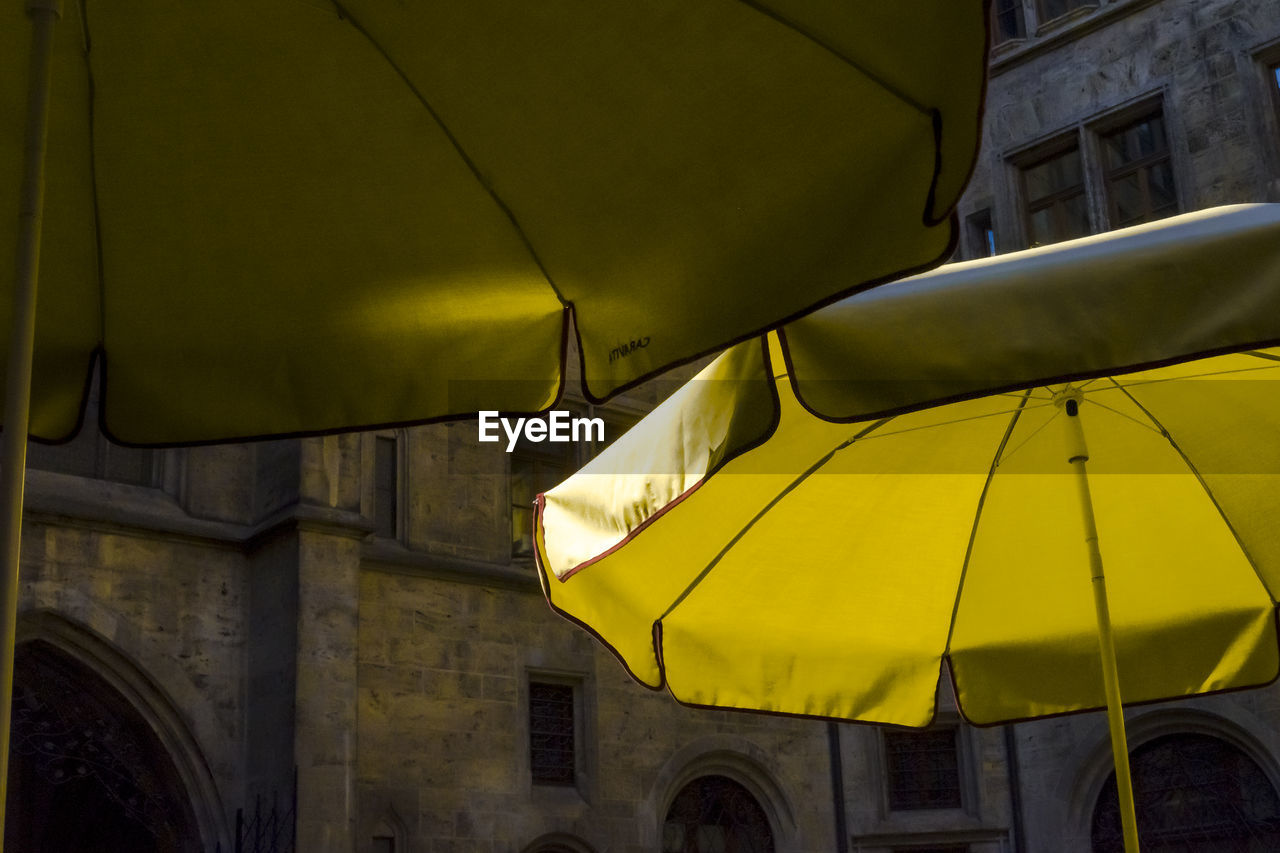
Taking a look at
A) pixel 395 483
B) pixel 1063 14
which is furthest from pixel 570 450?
pixel 1063 14

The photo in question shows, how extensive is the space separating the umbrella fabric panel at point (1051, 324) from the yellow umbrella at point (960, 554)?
0.78 meters

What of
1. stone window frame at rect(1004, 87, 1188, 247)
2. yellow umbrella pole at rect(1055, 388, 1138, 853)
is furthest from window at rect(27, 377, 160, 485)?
yellow umbrella pole at rect(1055, 388, 1138, 853)

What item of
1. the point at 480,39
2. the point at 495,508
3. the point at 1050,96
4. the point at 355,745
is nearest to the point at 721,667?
the point at 480,39

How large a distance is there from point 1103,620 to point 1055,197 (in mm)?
10600

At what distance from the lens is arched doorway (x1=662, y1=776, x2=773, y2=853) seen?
46.5 feet

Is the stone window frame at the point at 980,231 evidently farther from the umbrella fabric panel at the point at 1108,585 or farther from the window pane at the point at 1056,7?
the umbrella fabric panel at the point at 1108,585

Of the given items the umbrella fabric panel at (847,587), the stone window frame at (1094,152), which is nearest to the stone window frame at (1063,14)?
the stone window frame at (1094,152)

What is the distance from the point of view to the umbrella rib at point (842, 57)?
2441 mm

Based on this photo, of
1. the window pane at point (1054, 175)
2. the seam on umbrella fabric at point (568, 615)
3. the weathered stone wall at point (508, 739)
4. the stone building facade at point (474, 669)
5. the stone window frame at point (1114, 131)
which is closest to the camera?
the seam on umbrella fabric at point (568, 615)

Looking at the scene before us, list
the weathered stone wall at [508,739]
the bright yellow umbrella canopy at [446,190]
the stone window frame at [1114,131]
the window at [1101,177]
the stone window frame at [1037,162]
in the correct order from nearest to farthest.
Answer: the bright yellow umbrella canopy at [446,190] → the weathered stone wall at [508,739] → the stone window frame at [1114,131] → the window at [1101,177] → the stone window frame at [1037,162]

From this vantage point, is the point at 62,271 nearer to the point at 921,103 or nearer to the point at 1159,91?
the point at 921,103

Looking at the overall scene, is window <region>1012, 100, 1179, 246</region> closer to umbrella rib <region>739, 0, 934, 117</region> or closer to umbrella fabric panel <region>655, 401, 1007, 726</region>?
umbrella fabric panel <region>655, 401, 1007, 726</region>

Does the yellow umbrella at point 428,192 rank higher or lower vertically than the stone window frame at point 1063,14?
lower

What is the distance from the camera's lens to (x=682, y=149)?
8.89ft
